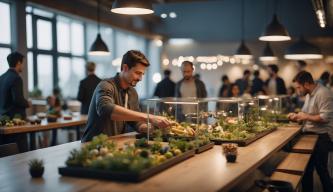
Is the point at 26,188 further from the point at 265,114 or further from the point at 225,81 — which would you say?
the point at 225,81

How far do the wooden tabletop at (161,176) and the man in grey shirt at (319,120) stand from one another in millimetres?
2011

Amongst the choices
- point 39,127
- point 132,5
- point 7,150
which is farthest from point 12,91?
point 132,5

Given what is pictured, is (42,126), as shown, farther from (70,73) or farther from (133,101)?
(70,73)

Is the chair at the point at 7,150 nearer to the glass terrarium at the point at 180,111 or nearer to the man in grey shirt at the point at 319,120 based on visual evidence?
the glass terrarium at the point at 180,111

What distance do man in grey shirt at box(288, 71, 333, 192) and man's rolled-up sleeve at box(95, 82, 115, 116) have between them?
2.63 meters

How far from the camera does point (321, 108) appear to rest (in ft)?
15.9

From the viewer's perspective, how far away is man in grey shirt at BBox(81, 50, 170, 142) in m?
3.19

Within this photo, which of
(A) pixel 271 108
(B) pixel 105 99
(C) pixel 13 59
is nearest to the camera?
(B) pixel 105 99

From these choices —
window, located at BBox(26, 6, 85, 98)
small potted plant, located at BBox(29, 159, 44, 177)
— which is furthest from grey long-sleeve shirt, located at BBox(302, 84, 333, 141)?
window, located at BBox(26, 6, 85, 98)

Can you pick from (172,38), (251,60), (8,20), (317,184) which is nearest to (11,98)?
(8,20)

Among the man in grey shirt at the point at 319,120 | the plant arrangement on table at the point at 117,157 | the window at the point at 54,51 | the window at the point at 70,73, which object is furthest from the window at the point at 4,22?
the plant arrangement on table at the point at 117,157

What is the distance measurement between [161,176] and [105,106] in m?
1.06

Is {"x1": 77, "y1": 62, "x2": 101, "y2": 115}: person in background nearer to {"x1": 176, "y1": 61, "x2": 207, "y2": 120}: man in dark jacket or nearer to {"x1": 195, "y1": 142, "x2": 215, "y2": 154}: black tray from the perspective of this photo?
{"x1": 176, "y1": 61, "x2": 207, "y2": 120}: man in dark jacket

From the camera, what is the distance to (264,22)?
12094 millimetres
